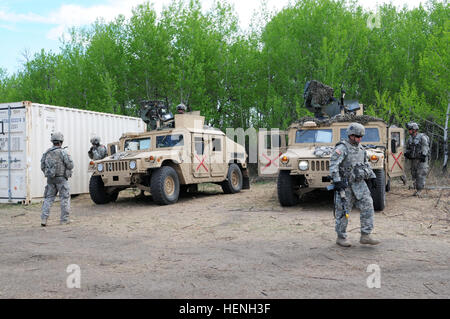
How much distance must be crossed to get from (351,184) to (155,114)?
683 cm

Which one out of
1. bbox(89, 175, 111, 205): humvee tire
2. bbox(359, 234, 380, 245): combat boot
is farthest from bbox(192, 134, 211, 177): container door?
bbox(359, 234, 380, 245): combat boot

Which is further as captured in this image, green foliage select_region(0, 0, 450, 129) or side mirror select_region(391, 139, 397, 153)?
green foliage select_region(0, 0, 450, 129)

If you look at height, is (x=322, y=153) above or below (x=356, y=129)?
below

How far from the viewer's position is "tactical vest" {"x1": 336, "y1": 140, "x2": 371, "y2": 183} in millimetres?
4812

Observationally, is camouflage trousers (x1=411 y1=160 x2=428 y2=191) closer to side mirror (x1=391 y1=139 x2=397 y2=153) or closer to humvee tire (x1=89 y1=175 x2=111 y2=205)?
side mirror (x1=391 y1=139 x2=397 y2=153)

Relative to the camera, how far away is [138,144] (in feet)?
32.4

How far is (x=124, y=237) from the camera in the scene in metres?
5.78

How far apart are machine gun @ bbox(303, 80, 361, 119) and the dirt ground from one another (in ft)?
7.97

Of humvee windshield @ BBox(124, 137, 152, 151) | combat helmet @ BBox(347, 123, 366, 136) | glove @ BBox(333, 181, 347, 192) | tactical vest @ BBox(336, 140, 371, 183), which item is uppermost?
humvee windshield @ BBox(124, 137, 152, 151)

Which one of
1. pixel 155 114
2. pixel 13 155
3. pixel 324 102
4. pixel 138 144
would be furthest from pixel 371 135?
pixel 13 155

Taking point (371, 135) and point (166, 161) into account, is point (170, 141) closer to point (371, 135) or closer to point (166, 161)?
point (166, 161)

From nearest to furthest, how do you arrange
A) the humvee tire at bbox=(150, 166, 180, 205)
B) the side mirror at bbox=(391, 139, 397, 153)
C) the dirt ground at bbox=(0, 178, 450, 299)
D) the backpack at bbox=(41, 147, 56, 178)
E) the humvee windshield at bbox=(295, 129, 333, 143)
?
1. the dirt ground at bbox=(0, 178, 450, 299)
2. the backpack at bbox=(41, 147, 56, 178)
3. the side mirror at bbox=(391, 139, 397, 153)
4. the humvee windshield at bbox=(295, 129, 333, 143)
5. the humvee tire at bbox=(150, 166, 180, 205)

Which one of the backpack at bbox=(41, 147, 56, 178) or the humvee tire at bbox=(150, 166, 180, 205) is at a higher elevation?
the backpack at bbox=(41, 147, 56, 178)
